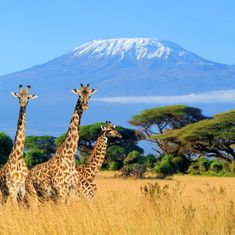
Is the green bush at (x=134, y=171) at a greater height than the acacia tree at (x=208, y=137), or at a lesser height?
lesser

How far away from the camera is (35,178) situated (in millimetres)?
12469

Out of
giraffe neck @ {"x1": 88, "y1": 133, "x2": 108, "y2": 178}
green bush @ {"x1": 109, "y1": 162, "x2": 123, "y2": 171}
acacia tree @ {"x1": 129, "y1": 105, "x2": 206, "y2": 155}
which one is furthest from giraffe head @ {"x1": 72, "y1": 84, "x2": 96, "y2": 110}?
acacia tree @ {"x1": 129, "y1": 105, "x2": 206, "y2": 155}

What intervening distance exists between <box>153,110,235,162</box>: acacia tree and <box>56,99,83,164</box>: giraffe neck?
47.0 meters

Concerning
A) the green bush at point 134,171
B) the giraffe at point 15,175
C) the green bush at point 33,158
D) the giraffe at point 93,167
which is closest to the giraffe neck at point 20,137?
the giraffe at point 15,175

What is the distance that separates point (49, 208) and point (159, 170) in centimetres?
3843

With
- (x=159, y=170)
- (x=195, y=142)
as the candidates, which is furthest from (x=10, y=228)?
(x=195, y=142)

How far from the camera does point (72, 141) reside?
1290 cm

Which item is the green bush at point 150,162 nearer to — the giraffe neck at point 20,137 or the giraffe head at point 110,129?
Result: the giraffe head at point 110,129

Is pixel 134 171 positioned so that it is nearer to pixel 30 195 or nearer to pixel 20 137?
pixel 20 137

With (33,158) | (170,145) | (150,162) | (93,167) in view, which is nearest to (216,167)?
(150,162)

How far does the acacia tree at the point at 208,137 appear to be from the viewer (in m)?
60.4

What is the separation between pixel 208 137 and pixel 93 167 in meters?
48.5

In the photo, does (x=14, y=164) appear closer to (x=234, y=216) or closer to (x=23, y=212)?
(x=23, y=212)

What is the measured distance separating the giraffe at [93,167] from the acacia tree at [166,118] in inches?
2238
